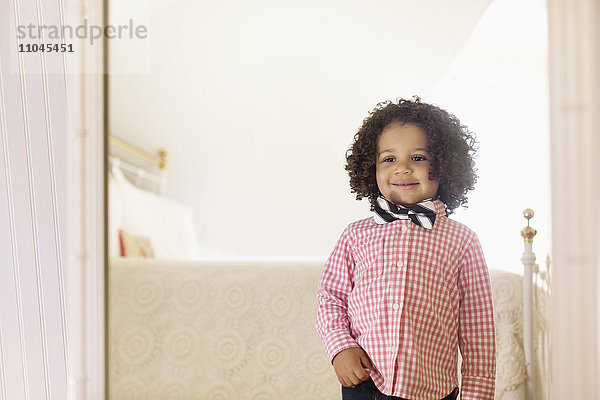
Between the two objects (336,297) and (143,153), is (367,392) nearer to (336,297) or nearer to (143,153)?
(336,297)

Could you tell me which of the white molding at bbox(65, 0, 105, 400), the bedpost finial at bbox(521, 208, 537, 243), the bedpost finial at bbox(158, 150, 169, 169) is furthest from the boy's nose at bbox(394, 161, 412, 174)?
the bedpost finial at bbox(158, 150, 169, 169)

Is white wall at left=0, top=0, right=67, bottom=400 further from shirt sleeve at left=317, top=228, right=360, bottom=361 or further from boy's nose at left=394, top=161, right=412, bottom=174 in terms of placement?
boy's nose at left=394, top=161, right=412, bottom=174

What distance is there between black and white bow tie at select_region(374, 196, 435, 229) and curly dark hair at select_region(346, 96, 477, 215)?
0.07m

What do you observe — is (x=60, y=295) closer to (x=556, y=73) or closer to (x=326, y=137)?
(x=326, y=137)

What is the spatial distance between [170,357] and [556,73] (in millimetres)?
1143

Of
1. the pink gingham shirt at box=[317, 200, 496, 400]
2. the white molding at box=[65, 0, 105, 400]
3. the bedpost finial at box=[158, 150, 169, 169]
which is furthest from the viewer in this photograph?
the bedpost finial at box=[158, 150, 169, 169]

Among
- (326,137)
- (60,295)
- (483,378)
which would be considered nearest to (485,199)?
(483,378)

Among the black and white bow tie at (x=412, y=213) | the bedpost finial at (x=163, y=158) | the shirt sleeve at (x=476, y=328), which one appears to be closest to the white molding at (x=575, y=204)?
the shirt sleeve at (x=476, y=328)

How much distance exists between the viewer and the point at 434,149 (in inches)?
45.0

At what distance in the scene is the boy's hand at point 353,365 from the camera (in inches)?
42.9

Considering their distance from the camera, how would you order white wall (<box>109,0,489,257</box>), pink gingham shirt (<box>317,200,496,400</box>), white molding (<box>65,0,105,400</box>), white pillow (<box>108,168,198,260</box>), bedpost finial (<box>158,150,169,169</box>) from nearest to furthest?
pink gingham shirt (<box>317,200,496,400</box>)
white molding (<box>65,0,105,400</box>)
white wall (<box>109,0,489,257</box>)
white pillow (<box>108,168,198,260</box>)
bedpost finial (<box>158,150,169,169</box>)

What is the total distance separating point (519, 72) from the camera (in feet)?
4.56

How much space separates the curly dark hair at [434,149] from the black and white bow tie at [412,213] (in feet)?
0.22

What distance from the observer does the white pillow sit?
5.52ft
